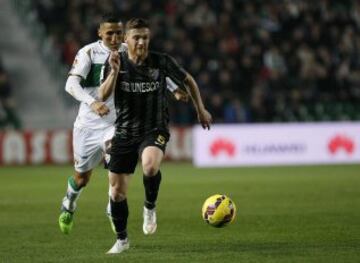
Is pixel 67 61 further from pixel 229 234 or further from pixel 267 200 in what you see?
pixel 229 234

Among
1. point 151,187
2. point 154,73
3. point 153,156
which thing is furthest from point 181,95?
point 151,187

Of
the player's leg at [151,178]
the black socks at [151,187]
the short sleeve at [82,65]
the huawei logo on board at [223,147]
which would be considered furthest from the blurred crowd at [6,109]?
the black socks at [151,187]

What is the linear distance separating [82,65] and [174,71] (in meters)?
1.44

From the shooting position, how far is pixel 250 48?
25.0m

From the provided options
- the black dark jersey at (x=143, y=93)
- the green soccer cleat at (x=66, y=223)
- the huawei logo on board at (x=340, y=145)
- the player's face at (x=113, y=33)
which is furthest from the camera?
the huawei logo on board at (x=340, y=145)

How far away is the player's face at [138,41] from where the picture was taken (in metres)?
8.38

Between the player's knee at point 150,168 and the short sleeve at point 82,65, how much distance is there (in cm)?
152

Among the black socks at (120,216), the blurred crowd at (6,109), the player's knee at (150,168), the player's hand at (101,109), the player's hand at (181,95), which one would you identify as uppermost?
the player's hand at (181,95)

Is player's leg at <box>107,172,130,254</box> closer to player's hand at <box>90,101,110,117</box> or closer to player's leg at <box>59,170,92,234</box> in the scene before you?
player's hand at <box>90,101,110,117</box>

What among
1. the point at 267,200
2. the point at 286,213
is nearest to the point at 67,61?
the point at 267,200

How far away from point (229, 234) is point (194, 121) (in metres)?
14.1

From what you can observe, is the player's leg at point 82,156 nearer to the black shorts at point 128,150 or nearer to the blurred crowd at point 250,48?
the black shorts at point 128,150

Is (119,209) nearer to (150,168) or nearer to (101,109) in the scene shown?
(150,168)

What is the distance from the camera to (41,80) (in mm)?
25875
